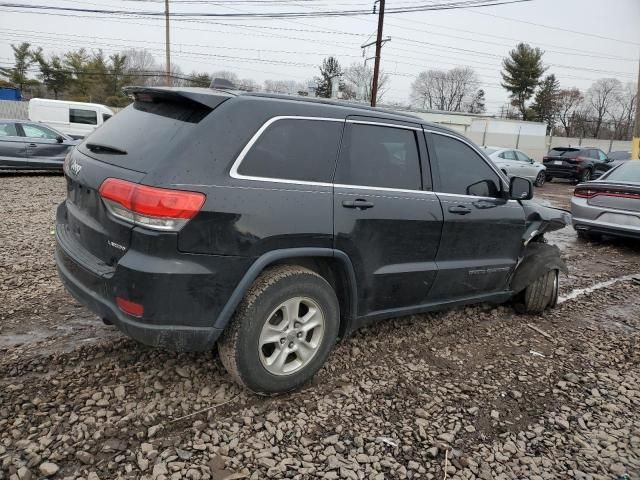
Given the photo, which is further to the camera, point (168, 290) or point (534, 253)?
point (534, 253)

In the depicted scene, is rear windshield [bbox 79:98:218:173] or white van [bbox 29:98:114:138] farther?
white van [bbox 29:98:114:138]

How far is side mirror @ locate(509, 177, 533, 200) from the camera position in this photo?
4090mm

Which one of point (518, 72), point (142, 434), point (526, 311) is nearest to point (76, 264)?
point (142, 434)

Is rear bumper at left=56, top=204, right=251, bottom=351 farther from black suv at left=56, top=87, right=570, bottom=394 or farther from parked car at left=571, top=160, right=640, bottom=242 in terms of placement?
parked car at left=571, top=160, right=640, bottom=242

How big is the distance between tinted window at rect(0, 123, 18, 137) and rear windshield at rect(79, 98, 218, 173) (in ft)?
34.7

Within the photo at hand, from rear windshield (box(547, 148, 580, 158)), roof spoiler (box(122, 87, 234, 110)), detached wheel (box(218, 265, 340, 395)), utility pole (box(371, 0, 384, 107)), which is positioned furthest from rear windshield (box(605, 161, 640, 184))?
utility pole (box(371, 0, 384, 107))

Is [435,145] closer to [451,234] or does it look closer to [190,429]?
[451,234]

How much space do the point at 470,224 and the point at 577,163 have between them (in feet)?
62.1

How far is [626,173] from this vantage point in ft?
26.1

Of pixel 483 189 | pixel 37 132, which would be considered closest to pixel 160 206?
pixel 483 189

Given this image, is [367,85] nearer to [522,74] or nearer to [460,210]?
[522,74]

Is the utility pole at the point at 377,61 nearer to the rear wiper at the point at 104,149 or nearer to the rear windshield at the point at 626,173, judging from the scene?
the rear windshield at the point at 626,173

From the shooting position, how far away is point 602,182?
25.7 feet

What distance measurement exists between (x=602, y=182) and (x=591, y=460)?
254 inches
